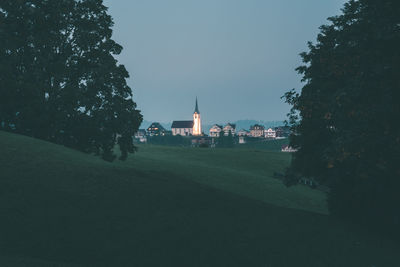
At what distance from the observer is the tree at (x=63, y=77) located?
80.4 ft

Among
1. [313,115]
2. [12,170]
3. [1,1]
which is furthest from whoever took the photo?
[1,1]

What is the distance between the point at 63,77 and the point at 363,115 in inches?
835

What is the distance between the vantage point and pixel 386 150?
584 inches

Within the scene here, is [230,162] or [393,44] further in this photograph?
[230,162]

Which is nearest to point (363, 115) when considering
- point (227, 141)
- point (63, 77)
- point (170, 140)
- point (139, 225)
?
point (139, 225)

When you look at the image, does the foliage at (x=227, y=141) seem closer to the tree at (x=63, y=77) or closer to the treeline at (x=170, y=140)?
the treeline at (x=170, y=140)

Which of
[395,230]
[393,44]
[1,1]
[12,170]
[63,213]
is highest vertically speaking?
[1,1]

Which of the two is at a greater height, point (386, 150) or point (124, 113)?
point (124, 113)

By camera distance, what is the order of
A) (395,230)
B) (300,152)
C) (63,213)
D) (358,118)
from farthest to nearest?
1. (300,152)
2. (395,230)
3. (358,118)
4. (63,213)

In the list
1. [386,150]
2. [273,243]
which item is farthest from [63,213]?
[386,150]

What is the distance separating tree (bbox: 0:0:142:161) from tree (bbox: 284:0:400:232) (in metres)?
14.3

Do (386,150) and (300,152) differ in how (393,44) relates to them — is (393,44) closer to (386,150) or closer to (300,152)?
(386,150)

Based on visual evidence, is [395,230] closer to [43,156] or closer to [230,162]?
[43,156]

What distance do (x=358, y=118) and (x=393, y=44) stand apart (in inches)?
145
